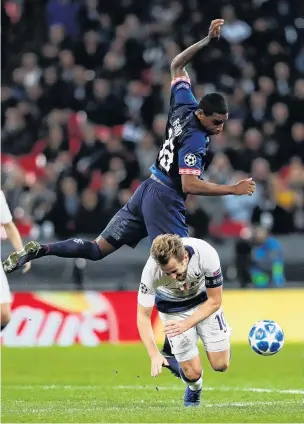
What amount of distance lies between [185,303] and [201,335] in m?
0.44

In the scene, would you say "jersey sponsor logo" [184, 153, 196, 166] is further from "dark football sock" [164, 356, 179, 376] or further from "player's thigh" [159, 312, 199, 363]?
"dark football sock" [164, 356, 179, 376]

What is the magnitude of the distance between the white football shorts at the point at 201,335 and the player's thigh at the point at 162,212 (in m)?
0.88

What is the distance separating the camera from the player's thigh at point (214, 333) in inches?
422

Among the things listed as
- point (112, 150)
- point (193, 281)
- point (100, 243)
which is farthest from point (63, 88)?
point (193, 281)

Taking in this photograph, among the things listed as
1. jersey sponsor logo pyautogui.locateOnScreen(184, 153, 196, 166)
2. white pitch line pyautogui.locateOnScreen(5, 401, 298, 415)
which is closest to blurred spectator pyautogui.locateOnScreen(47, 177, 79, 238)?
jersey sponsor logo pyautogui.locateOnScreen(184, 153, 196, 166)

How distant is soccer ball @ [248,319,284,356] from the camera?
10938mm

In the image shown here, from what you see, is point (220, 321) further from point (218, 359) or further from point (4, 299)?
point (4, 299)

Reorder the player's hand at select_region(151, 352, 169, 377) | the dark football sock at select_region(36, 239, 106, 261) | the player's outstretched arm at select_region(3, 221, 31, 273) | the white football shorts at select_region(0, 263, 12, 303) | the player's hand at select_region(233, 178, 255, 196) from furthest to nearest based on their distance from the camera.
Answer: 1. the player's outstretched arm at select_region(3, 221, 31, 273)
2. the dark football sock at select_region(36, 239, 106, 261)
3. the white football shorts at select_region(0, 263, 12, 303)
4. the player's hand at select_region(233, 178, 255, 196)
5. the player's hand at select_region(151, 352, 169, 377)

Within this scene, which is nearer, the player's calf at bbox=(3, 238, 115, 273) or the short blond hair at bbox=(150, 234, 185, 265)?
the short blond hair at bbox=(150, 234, 185, 265)

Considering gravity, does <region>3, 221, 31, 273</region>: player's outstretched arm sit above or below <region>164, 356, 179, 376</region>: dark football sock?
above

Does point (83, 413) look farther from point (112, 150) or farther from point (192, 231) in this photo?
point (112, 150)

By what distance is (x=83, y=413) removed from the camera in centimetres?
973

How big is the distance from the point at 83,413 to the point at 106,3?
601 inches

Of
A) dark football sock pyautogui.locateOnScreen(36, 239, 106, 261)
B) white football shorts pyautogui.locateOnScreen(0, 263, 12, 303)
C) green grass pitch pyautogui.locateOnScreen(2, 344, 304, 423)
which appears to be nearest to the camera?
green grass pitch pyautogui.locateOnScreen(2, 344, 304, 423)
